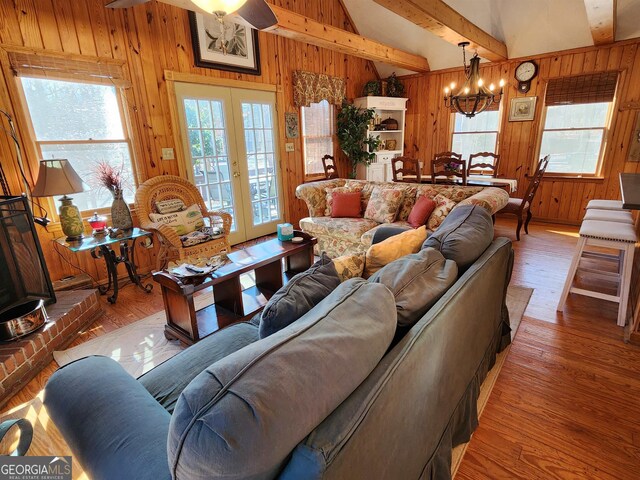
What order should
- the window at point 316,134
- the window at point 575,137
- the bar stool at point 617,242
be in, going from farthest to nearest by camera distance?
the window at point 316,134
the window at point 575,137
the bar stool at point 617,242

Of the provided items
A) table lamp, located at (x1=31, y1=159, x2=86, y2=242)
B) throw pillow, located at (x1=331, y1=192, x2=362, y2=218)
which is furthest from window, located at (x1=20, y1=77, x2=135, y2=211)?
throw pillow, located at (x1=331, y1=192, x2=362, y2=218)

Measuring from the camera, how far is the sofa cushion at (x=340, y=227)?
3395 mm

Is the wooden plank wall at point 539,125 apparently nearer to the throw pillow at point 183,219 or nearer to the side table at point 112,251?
the throw pillow at point 183,219

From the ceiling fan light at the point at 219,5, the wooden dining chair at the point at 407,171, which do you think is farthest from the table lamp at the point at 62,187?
the wooden dining chair at the point at 407,171

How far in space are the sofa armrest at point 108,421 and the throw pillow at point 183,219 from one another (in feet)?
7.66

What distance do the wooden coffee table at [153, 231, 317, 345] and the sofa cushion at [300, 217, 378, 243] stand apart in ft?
2.24

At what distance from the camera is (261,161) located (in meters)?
4.71

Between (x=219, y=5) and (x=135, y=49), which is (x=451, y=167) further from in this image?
(x=135, y=49)

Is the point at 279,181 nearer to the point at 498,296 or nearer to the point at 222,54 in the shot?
the point at 222,54

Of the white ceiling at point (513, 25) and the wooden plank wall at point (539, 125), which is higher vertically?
the white ceiling at point (513, 25)

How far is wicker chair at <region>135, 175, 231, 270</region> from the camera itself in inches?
123

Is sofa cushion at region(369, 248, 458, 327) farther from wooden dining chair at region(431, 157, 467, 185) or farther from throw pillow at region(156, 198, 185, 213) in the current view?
wooden dining chair at region(431, 157, 467, 185)

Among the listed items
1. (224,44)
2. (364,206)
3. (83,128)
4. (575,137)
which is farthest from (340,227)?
(575,137)

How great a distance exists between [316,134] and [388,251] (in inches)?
172
